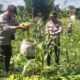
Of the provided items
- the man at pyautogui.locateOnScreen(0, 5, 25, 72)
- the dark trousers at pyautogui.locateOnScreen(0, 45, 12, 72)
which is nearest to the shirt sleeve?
the man at pyautogui.locateOnScreen(0, 5, 25, 72)

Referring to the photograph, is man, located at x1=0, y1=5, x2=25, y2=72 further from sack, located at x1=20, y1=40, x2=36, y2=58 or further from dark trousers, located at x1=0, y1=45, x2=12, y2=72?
sack, located at x1=20, y1=40, x2=36, y2=58

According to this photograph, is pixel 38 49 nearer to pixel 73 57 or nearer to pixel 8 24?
pixel 8 24

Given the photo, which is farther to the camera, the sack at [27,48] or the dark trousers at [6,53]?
the sack at [27,48]

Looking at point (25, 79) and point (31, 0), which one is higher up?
point (31, 0)

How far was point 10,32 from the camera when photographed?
8992 mm

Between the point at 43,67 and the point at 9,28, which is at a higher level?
the point at 9,28

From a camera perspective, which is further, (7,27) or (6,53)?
(6,53)

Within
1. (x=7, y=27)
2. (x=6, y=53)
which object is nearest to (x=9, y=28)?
(x=7, y=27)

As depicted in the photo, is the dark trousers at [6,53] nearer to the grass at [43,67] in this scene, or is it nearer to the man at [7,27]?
the man at [7,27]

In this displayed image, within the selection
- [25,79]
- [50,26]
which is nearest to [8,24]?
[50,26]

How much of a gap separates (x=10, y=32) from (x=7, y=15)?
0.38 metres

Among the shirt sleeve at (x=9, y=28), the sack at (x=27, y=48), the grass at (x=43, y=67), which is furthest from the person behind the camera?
the sack at (x=27, y=48)

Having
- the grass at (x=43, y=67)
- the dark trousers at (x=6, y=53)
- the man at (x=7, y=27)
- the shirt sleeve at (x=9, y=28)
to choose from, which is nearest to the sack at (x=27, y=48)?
the grass at (x=43, y=67)

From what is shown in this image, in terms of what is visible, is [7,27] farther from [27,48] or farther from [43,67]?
[27,48]
